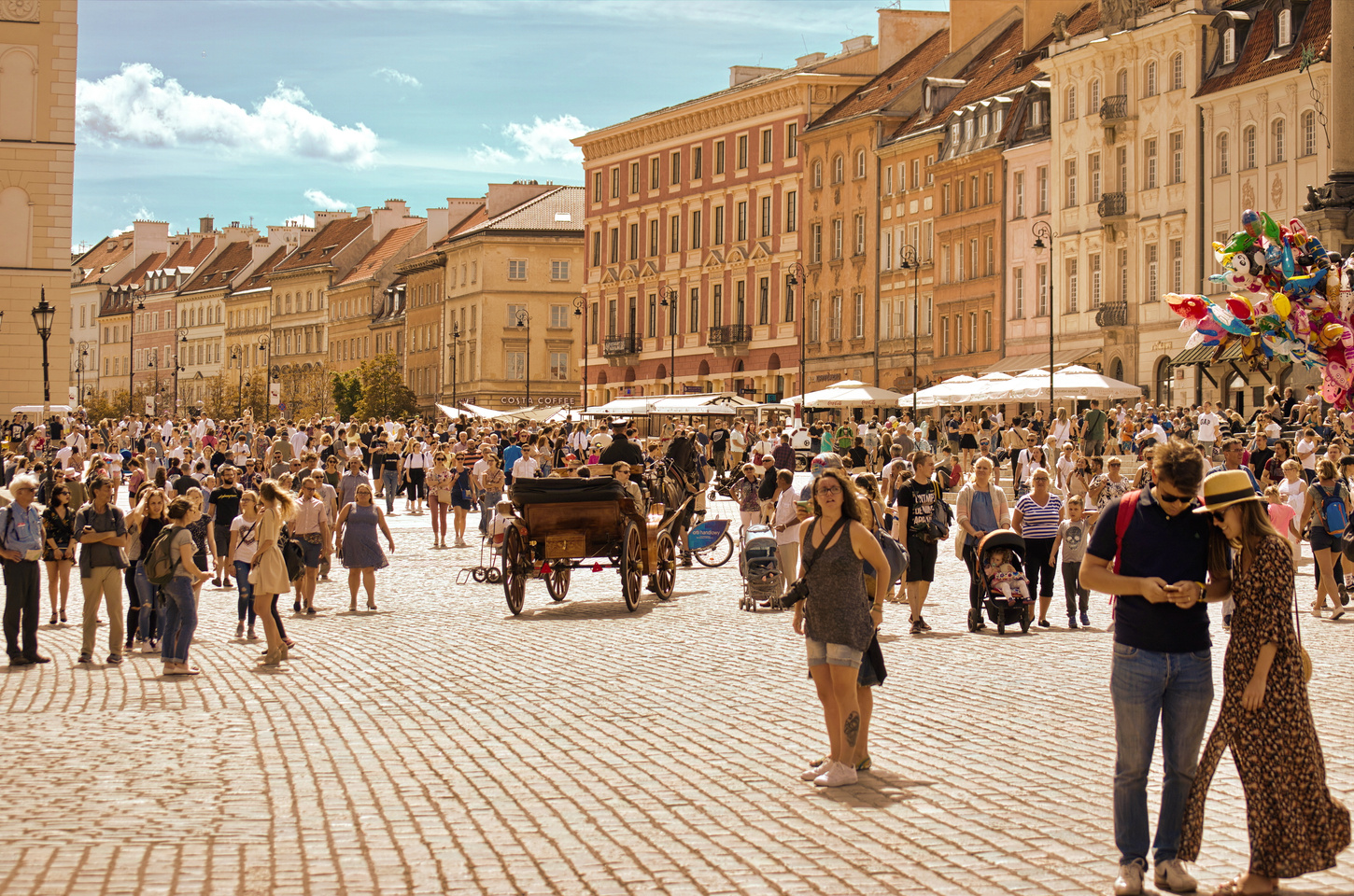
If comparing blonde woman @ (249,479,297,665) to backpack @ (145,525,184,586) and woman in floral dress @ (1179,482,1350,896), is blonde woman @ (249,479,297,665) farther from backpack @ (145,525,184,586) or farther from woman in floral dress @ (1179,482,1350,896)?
woman in floral dress @ (1179,482,1350,896)

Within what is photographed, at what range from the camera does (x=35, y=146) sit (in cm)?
6462

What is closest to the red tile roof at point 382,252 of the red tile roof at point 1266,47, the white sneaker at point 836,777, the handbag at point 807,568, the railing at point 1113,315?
the railing at point 1113,315

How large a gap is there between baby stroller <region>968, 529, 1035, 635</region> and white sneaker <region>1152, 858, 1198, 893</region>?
987cm

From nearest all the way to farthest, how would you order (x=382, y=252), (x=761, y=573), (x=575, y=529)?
(x=761, y=573) < (x=575, y=529) < (x=382, y=252)

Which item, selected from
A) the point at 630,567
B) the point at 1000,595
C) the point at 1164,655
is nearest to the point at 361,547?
the point at 630,567

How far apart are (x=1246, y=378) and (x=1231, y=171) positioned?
8.09m

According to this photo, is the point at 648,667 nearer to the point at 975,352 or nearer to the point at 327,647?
the point at 327,647

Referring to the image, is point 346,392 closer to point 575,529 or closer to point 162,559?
point 575,529

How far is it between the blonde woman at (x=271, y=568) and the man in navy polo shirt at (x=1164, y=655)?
9440 mm

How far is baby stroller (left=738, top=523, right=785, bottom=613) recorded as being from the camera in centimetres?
1939

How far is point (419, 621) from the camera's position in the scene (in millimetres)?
19000

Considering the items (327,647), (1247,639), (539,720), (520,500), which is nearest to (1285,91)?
(520,500)

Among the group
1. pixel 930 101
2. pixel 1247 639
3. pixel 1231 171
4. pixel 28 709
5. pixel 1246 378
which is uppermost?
pixel 930 101

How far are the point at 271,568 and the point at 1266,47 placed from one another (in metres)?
44.5
